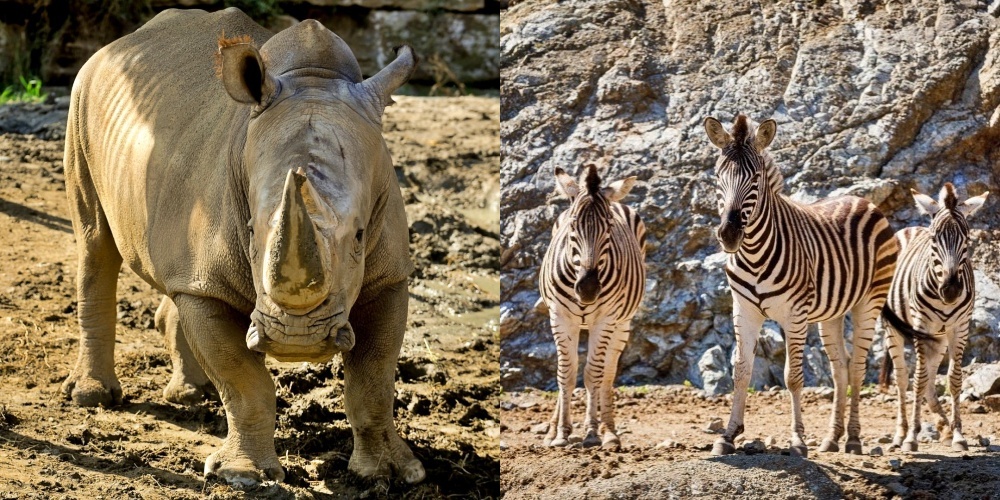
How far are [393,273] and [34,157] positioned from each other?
4375 mm

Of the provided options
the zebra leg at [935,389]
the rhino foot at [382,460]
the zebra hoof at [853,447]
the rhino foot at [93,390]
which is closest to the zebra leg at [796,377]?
the zebra hoof at [853,447]

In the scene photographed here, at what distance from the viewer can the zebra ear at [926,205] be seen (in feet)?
12.5

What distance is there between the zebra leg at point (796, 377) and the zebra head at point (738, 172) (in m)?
0.35

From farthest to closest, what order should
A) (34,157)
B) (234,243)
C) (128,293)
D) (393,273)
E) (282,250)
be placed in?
1. (34,157)
2. (128,293)
3. (393,273)
4. (234,243)
5. (282,250)

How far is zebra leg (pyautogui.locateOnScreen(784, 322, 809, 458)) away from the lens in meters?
3.67

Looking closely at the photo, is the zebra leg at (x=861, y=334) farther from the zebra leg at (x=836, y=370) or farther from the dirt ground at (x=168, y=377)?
the dirt ground at (x=168, y=377)

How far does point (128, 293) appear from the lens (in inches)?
229

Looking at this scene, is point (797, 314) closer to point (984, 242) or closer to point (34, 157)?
point (984, 242)

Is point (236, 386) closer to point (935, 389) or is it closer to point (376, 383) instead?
point (376, 383)


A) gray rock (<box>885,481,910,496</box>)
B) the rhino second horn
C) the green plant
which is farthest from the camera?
the green plant

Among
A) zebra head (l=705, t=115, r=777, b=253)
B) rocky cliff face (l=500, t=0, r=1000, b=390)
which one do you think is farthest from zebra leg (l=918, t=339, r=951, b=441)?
zebra head (l=705, t=115, r=777, b=253)

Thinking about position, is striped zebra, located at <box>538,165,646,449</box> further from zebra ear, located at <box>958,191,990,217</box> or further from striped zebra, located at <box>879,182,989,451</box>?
Result: zebra ear, located at <box>958,191,990,217</box>

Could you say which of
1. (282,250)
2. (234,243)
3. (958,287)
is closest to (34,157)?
(234,243)

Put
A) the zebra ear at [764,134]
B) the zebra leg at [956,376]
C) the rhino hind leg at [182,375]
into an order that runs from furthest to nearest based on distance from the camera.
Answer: the rhino hind leg at [182,375]
the zebra leg at [956,376]
the zebra ear at [764,134]
